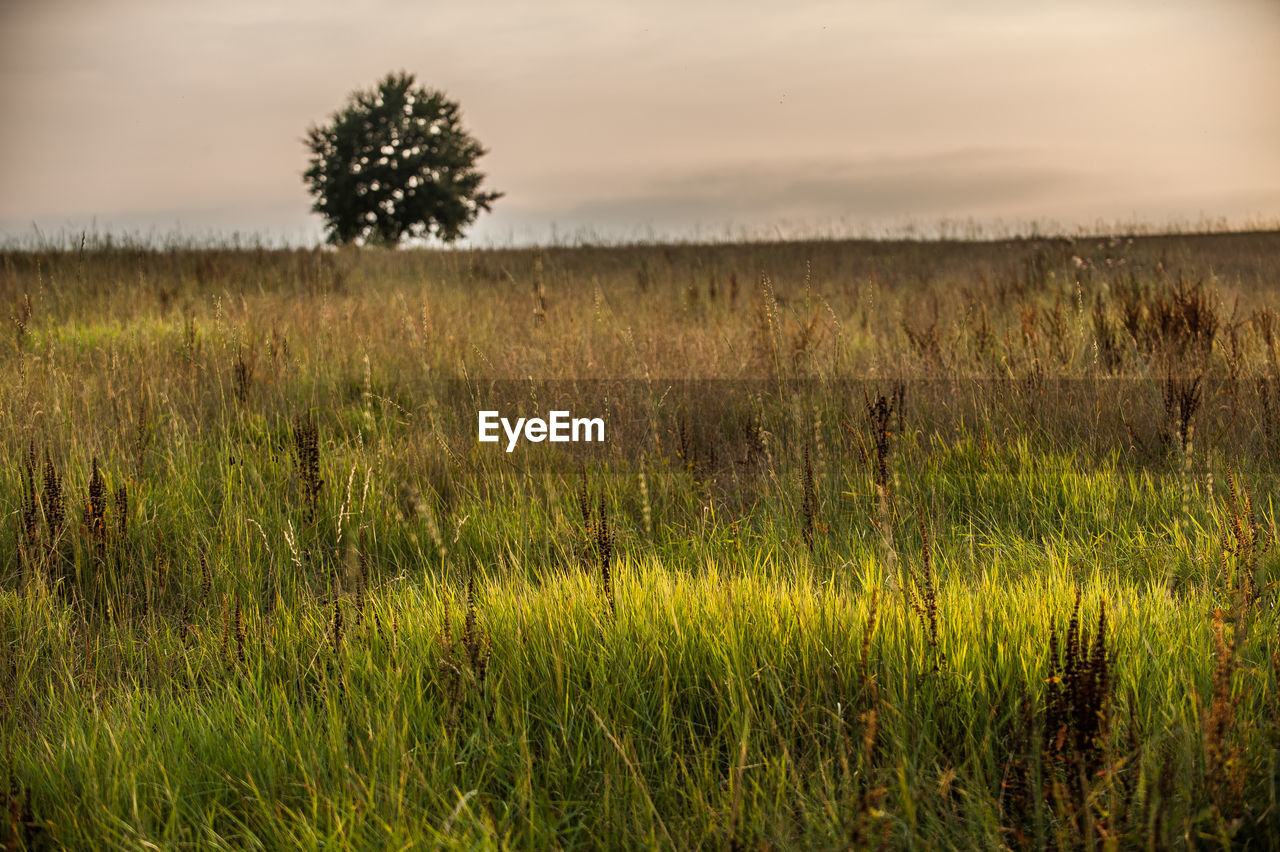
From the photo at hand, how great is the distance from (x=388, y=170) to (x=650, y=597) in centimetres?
3383

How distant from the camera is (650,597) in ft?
7.64

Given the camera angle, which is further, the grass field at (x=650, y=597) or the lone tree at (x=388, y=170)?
the lone tree at (x=388, y=170)

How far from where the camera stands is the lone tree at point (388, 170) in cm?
3288

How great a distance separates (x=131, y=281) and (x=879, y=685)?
40.3ft

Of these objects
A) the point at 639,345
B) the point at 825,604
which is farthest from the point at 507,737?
the point at 639,345

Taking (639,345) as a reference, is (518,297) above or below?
above

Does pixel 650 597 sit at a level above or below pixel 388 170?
below

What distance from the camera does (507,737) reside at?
1.86 metres

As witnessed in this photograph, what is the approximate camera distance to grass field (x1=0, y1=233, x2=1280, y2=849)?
1647 millimetres

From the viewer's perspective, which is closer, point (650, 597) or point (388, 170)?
point (650, 597)

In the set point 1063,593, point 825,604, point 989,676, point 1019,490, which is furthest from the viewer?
point 1019,490

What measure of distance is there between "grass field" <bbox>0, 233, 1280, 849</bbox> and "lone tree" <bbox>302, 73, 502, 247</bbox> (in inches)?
1122

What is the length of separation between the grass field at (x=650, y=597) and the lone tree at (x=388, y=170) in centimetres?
2850

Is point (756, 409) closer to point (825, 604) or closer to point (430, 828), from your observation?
point (825, 604)
